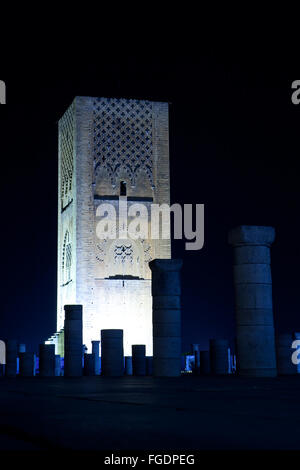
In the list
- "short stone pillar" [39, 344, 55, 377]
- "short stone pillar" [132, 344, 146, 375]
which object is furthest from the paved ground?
"short stone pillar" [132, 344, 146, 375]

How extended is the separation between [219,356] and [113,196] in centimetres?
999

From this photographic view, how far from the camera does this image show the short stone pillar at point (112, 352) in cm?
1587

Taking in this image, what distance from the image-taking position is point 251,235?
11203 millimetres

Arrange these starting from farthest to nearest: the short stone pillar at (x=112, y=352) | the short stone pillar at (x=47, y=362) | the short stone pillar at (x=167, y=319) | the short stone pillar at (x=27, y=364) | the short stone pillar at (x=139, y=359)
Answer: the short stone pillar at (x=27, y=364), the short stone pillar at (x=139, y=359), the short stone pillar at (x=47, y=362), the short stone pillar at (x=112, y=352), the short stone pillar at (x=167, y=319)

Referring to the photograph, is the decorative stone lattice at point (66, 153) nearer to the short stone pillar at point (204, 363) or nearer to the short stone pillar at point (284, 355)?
the short stone pillar at point (204, 363)

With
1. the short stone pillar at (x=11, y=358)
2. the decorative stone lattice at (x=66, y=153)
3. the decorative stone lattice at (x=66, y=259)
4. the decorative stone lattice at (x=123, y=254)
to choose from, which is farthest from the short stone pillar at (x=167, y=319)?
the decorative stone lattice at (x=66, y=153)

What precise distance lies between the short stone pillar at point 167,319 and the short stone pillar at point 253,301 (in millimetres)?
2403

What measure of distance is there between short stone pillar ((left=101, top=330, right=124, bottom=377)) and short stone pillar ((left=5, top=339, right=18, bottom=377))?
396 cm

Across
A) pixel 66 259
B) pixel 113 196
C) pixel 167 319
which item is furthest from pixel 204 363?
pixel 66 259

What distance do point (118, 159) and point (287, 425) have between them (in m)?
23.5

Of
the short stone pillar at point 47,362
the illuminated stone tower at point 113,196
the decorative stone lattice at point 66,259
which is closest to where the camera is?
the short stone pillar at point 47,362

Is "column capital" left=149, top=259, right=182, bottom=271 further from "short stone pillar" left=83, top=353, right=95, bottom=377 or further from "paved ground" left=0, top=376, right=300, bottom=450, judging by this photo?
"paved ground" left=0, top=376, right=300, bottom=450

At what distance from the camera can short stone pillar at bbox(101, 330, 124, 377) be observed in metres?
15.9

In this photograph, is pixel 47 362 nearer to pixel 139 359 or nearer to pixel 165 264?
pixel 139 359
